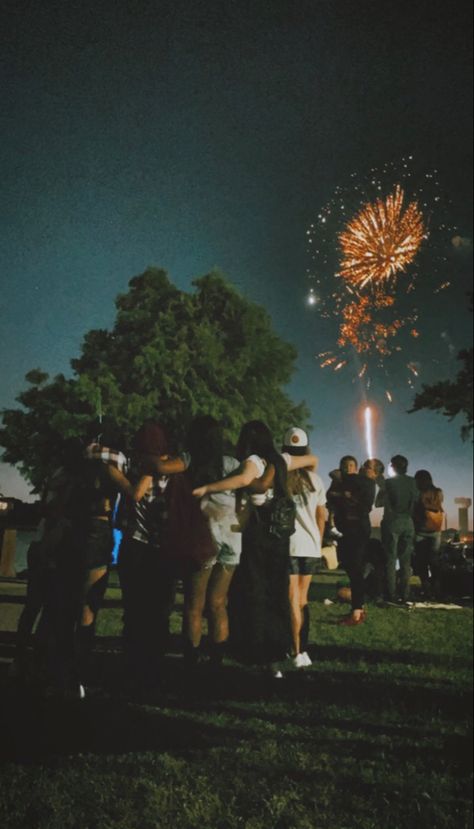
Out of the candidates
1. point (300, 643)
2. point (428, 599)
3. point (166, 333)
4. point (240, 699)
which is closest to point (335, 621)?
point (300, 643)

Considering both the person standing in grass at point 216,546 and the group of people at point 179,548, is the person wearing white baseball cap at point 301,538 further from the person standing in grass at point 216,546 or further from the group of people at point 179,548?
the person standing in grass at point 216,546

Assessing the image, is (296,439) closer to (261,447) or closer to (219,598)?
(261,447)

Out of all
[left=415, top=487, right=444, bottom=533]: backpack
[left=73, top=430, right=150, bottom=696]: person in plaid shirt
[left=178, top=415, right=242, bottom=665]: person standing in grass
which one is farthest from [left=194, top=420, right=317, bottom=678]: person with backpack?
[left=415, top=487, right=444, bottom=533]: backpack

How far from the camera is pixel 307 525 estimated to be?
Answer: 18.4ft

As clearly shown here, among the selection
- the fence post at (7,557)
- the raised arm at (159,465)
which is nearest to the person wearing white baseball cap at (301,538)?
the raised arm at (159,465)

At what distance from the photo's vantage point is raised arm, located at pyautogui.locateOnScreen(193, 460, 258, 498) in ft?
14.8

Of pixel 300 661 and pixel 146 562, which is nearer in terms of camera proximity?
pixel 146 562

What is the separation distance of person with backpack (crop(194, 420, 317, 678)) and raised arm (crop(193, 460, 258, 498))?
4 cm

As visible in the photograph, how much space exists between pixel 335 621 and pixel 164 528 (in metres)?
4.12

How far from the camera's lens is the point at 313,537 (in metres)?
5.63

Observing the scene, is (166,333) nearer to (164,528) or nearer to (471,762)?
(164,528)

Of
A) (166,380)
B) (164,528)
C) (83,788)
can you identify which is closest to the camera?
(83,788)

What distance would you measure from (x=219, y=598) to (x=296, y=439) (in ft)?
4.68

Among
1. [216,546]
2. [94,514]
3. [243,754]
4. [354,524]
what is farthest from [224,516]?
[354,524]
